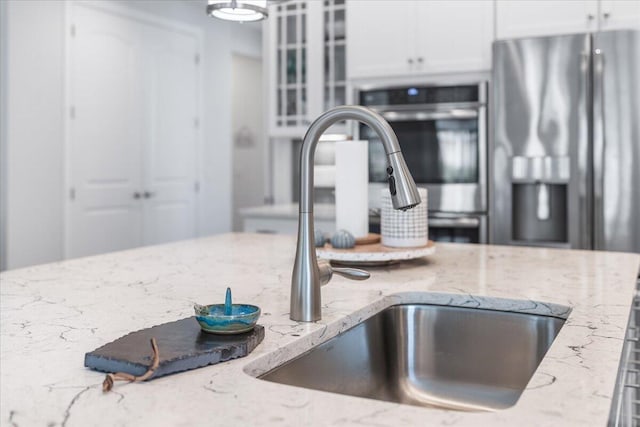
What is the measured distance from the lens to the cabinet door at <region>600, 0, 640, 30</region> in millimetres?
3020

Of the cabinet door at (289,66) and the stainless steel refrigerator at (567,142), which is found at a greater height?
the cabinet door at (289,66)

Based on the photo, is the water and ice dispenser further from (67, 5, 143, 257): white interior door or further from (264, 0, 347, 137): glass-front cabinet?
(67, 5, 143, 257): white interior door

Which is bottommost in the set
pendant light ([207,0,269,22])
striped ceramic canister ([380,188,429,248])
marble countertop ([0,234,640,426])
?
marble countertop ([0,234,640,426])

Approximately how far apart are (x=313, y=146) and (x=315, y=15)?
2996 millimetres

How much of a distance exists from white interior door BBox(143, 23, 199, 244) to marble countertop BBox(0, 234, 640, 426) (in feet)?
9.37

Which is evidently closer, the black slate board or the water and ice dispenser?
the black slate board

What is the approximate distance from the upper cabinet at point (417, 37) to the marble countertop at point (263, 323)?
1595 mm

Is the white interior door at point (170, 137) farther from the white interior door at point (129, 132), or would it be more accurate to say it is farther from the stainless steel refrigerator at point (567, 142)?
the stainless steel refrigerator at point (567, 142)

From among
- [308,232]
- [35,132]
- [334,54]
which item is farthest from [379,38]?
[308,232]

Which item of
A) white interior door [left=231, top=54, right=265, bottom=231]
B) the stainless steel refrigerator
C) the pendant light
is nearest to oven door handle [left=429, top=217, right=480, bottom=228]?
the stainless steel refrigerator

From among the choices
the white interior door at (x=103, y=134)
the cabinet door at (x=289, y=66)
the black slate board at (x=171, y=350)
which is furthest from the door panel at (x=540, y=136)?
the white interior door at (x=103, y=134)

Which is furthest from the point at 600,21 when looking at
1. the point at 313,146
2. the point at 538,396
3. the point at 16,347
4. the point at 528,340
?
the point at 16,347

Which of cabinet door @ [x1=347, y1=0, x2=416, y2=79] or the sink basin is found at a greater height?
cabinet door @ [x1=347, y1=0, x2=416, y2=79]

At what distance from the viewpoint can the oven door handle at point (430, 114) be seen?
10.8ft
